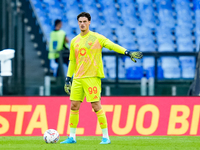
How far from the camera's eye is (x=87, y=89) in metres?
5.91

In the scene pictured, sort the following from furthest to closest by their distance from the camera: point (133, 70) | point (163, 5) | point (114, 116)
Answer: point (163, 5)
point (133, 70)
point (114, 116)

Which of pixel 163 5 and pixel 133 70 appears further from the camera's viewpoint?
pixel 163 5

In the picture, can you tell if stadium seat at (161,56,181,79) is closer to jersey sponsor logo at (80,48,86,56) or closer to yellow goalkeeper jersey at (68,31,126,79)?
yellow goalkeeper jersey at (68,31,126,79)

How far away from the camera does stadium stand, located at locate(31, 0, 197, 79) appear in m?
14.0

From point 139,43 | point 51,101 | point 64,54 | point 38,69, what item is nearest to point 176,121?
point 51,101

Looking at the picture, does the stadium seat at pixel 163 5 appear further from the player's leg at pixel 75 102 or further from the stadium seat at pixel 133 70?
the player's leg at pixel 75 102

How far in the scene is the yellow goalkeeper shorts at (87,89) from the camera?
231 inches

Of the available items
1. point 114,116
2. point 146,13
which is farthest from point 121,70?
point 146,13

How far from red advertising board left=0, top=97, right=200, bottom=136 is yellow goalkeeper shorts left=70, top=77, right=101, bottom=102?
1786 millimetres

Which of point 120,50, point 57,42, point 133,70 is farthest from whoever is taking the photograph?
point 57,42

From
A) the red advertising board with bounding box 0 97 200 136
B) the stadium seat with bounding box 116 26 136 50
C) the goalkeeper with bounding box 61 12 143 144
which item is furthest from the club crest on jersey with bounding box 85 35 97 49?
the stadium seat with bounding box 116 26 136 50

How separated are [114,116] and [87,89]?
Answer: 1.89 meters

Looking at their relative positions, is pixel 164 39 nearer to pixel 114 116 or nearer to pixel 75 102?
pixel 114 116

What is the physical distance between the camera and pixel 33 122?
25.0ft
